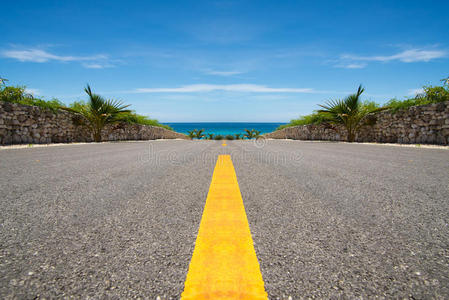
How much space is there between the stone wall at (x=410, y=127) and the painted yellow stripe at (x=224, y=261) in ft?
32.2

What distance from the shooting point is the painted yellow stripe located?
2.40 ft

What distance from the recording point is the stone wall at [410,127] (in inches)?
313

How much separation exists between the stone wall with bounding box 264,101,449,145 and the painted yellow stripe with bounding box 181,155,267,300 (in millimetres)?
9824

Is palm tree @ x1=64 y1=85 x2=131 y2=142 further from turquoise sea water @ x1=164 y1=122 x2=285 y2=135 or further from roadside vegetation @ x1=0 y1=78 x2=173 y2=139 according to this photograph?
turquoise sea water @ x1=164 y1=122 x2=285 y2=135

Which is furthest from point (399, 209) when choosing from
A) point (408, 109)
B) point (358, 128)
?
point (358, 128)

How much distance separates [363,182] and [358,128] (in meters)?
11.6

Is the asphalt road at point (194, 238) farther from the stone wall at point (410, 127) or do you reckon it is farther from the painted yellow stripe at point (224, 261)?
the stone wall at point (410, 127)

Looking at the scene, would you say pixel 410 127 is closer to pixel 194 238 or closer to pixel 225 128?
pixel 194 238

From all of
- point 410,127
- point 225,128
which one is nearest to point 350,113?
point 410,127

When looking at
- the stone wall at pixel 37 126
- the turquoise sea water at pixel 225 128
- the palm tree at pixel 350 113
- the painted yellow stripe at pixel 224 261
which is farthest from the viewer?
the turquoise sea water at pixel 225 128

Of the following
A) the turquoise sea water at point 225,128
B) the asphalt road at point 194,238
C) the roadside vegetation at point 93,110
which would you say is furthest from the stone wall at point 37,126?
the turquoise sea water at point 225,128

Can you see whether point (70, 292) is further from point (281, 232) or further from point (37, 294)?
point (281, 232)

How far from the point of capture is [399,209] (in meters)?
1.57

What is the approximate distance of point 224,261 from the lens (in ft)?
2.99
